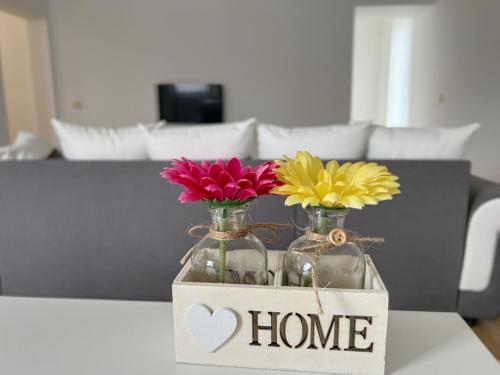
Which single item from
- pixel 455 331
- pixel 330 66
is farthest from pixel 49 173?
pixel 330 66

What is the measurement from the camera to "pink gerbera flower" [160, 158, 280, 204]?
581 millimetres

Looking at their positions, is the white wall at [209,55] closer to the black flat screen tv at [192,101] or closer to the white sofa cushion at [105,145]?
the black flat screen tv at [192,101]

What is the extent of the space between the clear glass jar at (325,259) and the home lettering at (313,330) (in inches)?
2.3

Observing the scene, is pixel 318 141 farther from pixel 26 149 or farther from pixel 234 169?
pixel 26 149

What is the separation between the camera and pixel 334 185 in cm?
57

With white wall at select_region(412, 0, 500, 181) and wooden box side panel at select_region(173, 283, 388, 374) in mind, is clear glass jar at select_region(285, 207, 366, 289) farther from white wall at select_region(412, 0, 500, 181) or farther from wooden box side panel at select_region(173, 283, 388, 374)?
white wall at select_region(412, 0, 500, 181)

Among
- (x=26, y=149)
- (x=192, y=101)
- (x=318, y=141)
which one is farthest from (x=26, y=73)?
(x=318, y=141)

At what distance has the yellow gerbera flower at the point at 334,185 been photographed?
1.84 feet

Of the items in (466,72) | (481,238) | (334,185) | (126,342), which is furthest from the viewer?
(466,72)

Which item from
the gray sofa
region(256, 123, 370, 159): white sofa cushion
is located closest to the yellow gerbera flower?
the gray sofa

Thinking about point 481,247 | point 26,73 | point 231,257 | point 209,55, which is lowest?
point 481,247

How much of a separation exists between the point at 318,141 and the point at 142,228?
82cm

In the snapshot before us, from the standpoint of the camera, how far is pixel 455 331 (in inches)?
27.3

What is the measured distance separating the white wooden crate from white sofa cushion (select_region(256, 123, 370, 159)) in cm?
113
